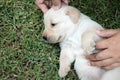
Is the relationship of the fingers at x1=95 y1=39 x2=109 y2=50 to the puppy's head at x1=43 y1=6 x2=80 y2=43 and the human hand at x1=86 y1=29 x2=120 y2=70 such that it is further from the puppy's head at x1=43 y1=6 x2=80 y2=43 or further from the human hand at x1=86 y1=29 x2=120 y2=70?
the puppy's head at x1=43 y1=6 x2=80 y2=43

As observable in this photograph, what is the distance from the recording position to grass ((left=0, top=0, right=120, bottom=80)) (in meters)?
3.01

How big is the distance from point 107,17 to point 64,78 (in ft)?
2.27

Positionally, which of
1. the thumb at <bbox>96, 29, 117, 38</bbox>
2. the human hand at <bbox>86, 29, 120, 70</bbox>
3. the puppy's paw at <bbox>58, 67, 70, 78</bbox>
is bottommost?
the puppy's paw at <bbox>58, 67, 70, 78</bbox>

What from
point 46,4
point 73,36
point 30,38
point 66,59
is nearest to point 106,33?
point 73,36

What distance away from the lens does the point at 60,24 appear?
2.77 m

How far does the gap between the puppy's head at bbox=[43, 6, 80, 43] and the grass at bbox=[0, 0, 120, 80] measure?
32cm

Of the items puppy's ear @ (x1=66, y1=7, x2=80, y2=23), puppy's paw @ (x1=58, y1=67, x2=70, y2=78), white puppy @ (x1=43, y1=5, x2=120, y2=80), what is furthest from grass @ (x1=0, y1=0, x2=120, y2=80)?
puppy's ear @ (x1=66, y1=7, x2=80, y2=23)

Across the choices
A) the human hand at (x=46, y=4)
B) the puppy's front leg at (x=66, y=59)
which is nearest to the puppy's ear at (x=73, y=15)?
the human hand at (x=46, y=4)

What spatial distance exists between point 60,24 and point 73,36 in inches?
5.6

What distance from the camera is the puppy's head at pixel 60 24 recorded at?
109 inches

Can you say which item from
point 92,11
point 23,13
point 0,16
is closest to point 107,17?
point 92,11

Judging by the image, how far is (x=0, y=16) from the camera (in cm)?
327

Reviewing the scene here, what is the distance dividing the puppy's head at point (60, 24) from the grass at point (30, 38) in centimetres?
32

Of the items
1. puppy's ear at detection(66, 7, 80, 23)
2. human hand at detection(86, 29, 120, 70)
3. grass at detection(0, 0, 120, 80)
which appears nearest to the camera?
human hand at detection(86, 29, 120, 70)
